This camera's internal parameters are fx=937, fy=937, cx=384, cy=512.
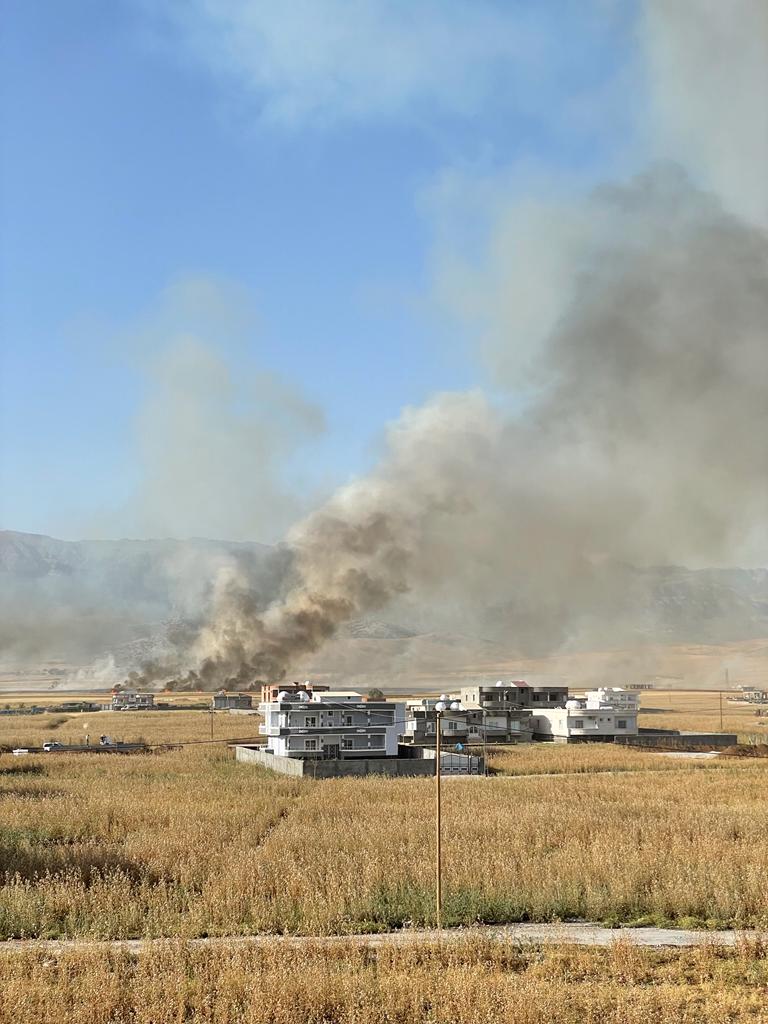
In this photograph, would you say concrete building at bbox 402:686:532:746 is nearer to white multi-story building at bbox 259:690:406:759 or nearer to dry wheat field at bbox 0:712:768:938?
white multi-story building at bbox 259:690:406:759

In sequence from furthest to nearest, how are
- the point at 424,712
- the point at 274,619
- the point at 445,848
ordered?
the point at 274,619
the point at 424,712
the point at 445,848

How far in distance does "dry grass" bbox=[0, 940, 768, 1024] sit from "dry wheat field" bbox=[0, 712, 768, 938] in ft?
7.72

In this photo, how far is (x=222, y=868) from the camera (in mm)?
26344

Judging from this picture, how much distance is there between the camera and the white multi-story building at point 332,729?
67.5 meters

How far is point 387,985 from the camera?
16.1 metres

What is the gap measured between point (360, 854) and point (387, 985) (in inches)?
478

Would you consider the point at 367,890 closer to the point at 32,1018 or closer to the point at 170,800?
the point at 32,1018

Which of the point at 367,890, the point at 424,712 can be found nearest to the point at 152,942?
the point at 367,890

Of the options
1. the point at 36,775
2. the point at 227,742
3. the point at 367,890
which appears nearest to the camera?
the point at 367,890

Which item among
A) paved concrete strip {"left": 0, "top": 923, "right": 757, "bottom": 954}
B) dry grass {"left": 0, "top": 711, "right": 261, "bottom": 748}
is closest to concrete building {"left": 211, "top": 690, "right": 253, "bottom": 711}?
dry grass {"left": 0, "top": 711, "right": 261, "bottom": 748}

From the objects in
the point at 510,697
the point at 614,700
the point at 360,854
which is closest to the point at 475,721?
the point at 510,697

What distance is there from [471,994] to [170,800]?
28.6m

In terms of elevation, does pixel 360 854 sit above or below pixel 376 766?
above

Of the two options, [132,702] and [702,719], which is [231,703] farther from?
[702,719]
